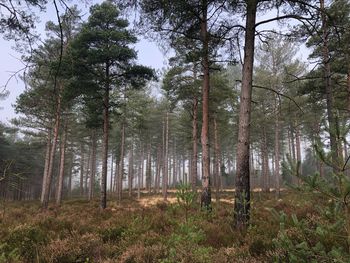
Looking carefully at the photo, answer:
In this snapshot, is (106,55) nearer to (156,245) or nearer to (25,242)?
(25,242)

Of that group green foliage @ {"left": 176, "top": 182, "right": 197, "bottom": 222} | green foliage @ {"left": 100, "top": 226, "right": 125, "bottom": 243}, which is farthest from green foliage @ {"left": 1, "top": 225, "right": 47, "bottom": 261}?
green foliage @ {"left": 176, "top": 182, "right": 197, "bottom": 222}

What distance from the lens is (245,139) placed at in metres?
6.88

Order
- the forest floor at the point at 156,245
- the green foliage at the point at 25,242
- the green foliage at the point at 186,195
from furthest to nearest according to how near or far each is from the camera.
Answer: the green foliage at the point at 25,242 < the green foliage at the point at 186,195 < the forest floor at the point at 156,245

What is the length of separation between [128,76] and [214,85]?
5.85m

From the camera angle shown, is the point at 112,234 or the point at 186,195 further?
the point at 112,234

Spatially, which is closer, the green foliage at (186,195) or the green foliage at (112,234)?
the green foliage at (186,195)

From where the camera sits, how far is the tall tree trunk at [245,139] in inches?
255

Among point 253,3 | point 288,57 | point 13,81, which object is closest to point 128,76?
point 253,3

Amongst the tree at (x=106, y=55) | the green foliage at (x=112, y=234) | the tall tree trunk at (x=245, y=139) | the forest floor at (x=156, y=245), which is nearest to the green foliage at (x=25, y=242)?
the forest floor at (x=156, y=245)

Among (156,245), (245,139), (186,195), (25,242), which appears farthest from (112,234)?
(245,139)

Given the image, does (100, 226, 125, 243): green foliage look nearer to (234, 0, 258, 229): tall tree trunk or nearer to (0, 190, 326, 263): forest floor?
(0, 190, 326, 263): forest floor

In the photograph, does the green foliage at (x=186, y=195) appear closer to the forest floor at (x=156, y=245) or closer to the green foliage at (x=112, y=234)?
the forest floor at (x=156, y=245)

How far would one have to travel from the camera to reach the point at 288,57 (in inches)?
985

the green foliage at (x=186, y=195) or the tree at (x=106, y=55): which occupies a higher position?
the tree at (x=106, y=55)
